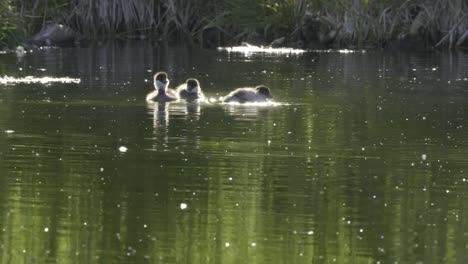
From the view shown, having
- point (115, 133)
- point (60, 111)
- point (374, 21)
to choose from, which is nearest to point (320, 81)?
point (60, 111)

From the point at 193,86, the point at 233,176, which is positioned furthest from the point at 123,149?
the point at 193,86

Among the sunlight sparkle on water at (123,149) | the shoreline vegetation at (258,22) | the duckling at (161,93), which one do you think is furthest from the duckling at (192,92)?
the shoreline vegetation at (258,22)

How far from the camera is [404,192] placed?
11.6 m

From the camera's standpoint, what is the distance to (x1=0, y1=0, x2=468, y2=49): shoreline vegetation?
120 feet

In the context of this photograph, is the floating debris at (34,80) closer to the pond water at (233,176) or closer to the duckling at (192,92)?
the pond water at (233,176)

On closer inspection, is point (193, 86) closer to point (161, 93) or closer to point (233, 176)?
point (161, 93)

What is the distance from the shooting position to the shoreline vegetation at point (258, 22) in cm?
3669

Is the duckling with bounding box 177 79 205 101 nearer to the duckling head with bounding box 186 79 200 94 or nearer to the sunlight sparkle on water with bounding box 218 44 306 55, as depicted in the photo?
the duckling head with bounding box 186 79 200 94

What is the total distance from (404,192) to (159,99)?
9.20 metres

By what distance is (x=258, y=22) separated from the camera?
3919 cm

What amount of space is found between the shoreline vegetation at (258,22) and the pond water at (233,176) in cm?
1340

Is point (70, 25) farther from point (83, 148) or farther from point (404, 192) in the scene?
point (404, 192)

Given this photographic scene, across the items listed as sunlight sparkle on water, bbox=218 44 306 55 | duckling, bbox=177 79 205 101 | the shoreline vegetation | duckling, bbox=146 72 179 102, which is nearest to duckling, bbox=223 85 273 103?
duckling, bbox=177 79 205 101

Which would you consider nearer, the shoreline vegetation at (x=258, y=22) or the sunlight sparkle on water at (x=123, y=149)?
the sunlight sparkle on water at (x=123, y=149)
